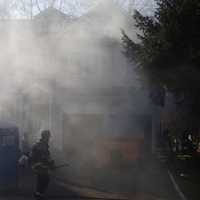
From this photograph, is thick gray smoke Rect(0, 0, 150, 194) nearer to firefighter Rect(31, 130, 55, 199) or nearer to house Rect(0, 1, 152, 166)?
house Rect(0, 1, 152, 166)

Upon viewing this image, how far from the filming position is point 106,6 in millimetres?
12359

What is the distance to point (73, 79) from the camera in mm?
14148

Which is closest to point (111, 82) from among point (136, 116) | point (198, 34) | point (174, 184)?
point (136, 116)

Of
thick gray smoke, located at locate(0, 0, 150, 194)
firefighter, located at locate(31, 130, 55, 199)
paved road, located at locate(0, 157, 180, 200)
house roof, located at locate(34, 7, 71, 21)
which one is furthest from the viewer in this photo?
house roof, located at locate(34, 7, 71, 21)

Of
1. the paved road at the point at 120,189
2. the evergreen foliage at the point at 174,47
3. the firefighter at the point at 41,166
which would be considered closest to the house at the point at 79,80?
the paved road at the point at 120,189

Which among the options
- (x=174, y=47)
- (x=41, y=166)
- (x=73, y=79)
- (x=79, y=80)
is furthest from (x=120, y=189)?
(x=79, y=80)

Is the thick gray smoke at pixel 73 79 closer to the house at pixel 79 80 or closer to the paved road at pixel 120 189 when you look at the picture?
the house at pixel 79 80

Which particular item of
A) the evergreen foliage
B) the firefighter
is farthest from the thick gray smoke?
the firefighter

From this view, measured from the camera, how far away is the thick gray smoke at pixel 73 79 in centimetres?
1260

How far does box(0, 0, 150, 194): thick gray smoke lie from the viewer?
1260 cm

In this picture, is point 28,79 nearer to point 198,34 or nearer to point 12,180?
point 12,180

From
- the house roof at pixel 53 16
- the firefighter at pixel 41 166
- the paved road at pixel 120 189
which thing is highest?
the house roof at pixel 53 16

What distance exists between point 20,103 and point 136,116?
A: 4.25 metres

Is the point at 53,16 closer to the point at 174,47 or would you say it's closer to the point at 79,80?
the point at 79,80
